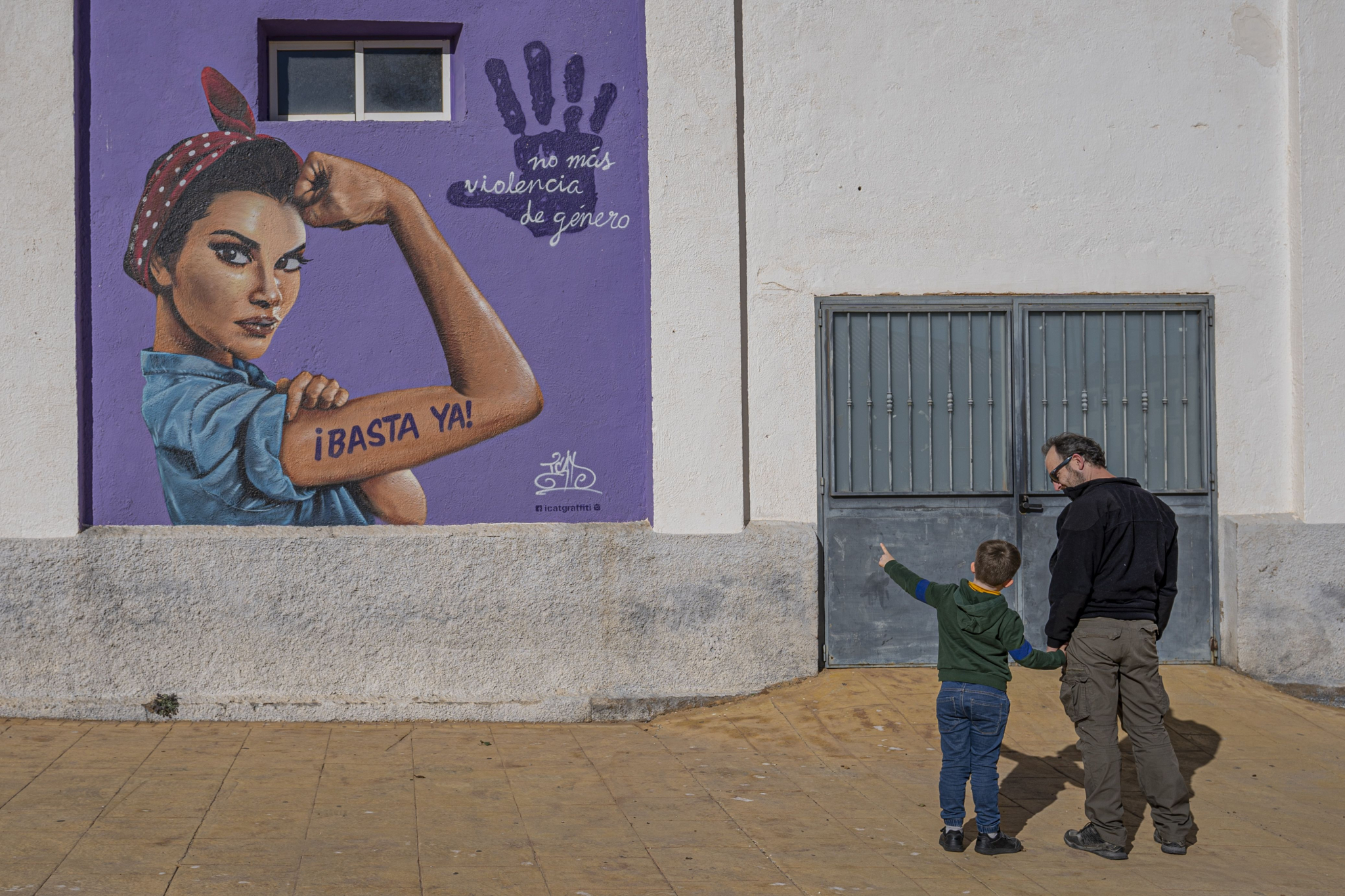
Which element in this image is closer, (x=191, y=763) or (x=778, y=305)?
(x=191, y=763)

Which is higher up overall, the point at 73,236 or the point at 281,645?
the point at 73,236

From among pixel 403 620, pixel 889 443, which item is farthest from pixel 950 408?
pixel 403 620

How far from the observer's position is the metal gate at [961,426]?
23.3ft

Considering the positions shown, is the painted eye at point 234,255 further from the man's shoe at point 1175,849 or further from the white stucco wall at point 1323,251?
the white stucco wall at point 1323,251

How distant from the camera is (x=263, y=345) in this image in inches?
265

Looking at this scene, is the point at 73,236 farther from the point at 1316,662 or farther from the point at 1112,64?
the point at 1316,662

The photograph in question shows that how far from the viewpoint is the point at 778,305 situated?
→ 7.03 meters

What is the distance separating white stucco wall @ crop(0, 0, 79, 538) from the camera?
651cm

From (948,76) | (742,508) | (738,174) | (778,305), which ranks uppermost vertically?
(948,76)

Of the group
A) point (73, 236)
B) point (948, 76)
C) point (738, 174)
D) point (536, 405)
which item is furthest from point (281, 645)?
point (948, 76)

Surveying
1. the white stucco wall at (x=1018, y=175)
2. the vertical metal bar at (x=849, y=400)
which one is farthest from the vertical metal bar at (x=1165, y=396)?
the vertical metal bar at (x=849, y=400)

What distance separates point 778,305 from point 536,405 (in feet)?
5.27

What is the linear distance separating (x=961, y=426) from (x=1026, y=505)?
638 millimetres

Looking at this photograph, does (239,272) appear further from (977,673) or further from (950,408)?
(977,673)
